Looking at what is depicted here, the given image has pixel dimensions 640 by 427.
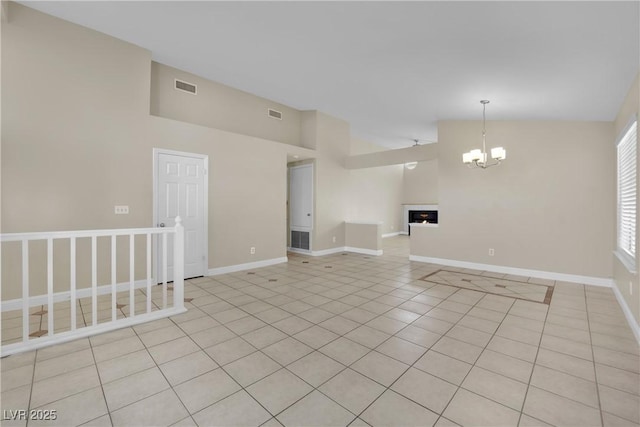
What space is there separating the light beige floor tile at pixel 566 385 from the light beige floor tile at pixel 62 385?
3.09 metres

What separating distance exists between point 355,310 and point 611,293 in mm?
3944

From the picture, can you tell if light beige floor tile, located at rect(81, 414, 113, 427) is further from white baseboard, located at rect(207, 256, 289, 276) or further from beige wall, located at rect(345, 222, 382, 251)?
beige wall, located at rect(345, 222, 382, 251)

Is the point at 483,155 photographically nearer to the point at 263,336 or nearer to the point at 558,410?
the point at 558,410

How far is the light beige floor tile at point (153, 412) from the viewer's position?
156 centimetres

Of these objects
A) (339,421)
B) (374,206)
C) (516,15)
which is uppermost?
(516,15)

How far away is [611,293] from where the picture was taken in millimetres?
4062

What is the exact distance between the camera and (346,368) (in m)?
2.09

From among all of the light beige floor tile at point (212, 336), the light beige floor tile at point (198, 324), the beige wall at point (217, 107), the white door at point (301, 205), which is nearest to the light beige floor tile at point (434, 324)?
the light beige floor tile at point (212, 336)

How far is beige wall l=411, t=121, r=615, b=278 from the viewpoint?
445cm

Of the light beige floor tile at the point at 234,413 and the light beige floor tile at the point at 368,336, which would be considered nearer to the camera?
the light beige floor tile at the point at 234,413

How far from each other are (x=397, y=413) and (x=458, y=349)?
3.45ft

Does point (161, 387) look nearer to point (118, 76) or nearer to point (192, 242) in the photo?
point (192, 242)

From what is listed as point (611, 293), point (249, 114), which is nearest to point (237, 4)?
point (249, 114)

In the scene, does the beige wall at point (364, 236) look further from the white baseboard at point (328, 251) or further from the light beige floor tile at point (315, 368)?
the light beige floor tile at point (315, 368)
